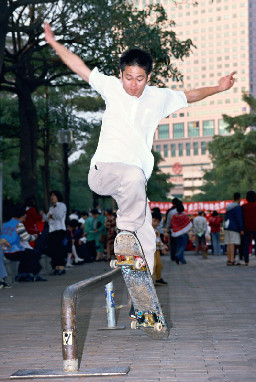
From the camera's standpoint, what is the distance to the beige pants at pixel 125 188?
479cm

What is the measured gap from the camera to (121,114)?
497 cm

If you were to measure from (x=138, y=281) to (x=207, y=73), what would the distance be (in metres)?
185

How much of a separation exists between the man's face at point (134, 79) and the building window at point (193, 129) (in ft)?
606

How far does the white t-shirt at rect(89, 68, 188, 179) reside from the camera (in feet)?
16.0

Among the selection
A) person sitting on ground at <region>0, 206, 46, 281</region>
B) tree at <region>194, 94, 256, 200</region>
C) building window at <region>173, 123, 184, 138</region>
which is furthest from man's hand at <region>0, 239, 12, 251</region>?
building window at <region>173, 123, 184, 138</region>

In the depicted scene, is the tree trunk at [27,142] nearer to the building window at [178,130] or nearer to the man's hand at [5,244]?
the man's hand at [5,244]

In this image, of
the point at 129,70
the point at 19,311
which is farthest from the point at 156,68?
the point at 129,70

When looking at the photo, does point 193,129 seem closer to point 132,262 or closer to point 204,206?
point 204,206

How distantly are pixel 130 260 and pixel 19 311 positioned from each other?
460 centimetres

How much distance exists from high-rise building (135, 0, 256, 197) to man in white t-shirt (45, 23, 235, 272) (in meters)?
170

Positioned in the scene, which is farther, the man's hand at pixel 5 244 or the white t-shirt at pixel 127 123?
the man's hand at pixel 5 244

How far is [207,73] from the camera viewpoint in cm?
18625

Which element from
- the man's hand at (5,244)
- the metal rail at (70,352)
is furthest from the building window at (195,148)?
the metal rail at (70,352)

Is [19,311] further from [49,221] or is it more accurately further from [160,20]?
[160,20]
